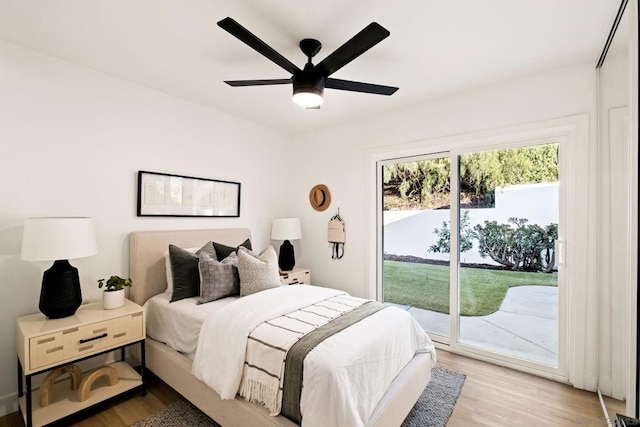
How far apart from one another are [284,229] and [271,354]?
7.23ft

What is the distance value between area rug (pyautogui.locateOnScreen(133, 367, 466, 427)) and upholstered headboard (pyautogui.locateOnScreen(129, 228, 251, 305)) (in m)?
1.02

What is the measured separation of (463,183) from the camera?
3062mm

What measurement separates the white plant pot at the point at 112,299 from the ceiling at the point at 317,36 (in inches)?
73.0

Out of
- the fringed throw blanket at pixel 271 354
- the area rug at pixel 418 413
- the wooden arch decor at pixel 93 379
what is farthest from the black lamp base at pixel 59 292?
the fringed throw blanket at pixel 271 354

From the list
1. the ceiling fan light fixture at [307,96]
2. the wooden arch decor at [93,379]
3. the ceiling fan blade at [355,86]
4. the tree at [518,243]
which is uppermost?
the ceiling fan blade at [355,86]

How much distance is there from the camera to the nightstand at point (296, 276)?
355 centimetres

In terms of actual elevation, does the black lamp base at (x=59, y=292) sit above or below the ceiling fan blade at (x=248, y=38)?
below

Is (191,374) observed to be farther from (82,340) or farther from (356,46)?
(356,46)

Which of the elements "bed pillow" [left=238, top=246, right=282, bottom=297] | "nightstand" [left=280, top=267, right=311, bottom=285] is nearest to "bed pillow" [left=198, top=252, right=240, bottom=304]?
"bed pillow" [left=238, top=246, right=282, bottom=297]

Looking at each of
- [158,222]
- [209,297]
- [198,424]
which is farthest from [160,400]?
[158,222]

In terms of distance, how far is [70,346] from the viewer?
1.94 meters

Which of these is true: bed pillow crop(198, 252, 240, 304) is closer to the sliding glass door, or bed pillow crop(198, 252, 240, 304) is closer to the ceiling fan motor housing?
the ceiling fan motor housing

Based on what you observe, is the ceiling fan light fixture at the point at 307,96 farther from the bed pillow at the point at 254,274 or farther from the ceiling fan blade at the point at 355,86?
the bed pillow at the point at 254,274

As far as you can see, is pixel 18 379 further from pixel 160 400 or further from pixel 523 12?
pixel 523 12
